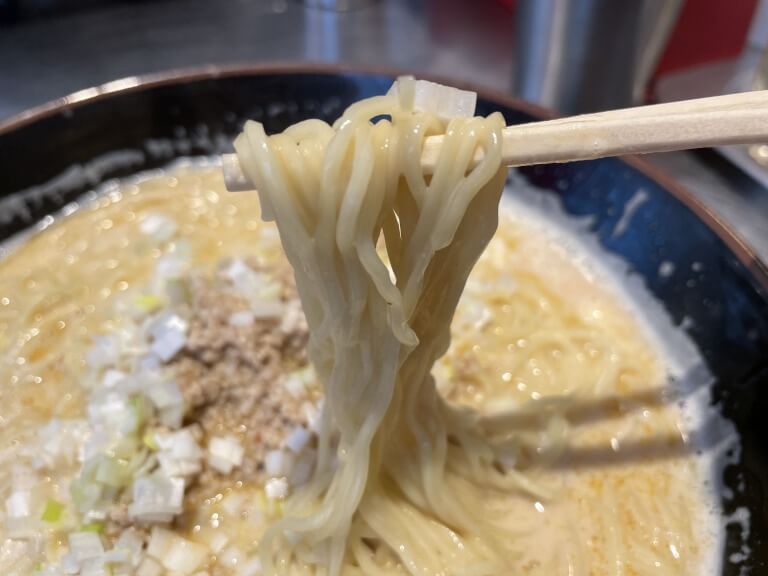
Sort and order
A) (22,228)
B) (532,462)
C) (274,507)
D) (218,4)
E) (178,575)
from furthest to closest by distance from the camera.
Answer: (218,4)
(22,228)
(532,462)
(274,507)
(178,575)

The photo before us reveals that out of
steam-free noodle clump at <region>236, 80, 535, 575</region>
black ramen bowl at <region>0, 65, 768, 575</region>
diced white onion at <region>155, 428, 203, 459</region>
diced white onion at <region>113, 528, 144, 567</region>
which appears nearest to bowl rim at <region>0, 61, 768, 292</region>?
black ramen bowl at <region>0, 65, 768, 575</region>

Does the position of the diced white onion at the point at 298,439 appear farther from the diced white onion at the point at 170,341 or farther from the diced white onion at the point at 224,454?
the diced white onion at the point at 170,341

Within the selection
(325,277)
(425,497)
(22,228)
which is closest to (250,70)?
(22,228)

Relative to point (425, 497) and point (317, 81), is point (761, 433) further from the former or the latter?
point (317, 81)

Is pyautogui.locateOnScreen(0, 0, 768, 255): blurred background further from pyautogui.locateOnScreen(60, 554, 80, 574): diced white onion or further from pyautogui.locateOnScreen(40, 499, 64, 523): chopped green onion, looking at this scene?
pyautogui.locateOnScreen(60, 554, 80, 574): diced white onion

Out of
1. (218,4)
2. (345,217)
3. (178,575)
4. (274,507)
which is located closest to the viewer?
(345,217)
